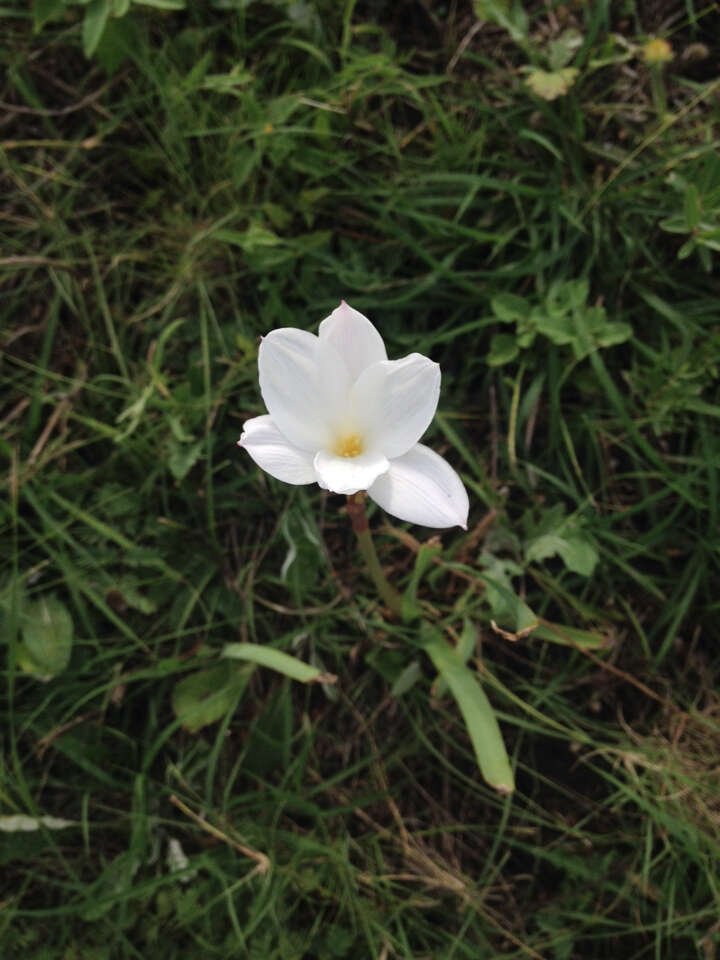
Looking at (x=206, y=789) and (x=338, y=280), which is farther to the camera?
(x=338, y=280)

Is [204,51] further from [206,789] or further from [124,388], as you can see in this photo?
[206,789]

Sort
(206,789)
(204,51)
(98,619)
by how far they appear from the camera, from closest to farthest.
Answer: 1. (206,789)
2. (98,619)
3. (204,51)

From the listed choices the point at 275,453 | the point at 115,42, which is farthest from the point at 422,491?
the point at 115,42

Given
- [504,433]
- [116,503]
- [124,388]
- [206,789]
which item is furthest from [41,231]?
[206,789]

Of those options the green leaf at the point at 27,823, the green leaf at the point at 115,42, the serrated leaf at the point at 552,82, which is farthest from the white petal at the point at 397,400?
the green leaf at the point at 115,42

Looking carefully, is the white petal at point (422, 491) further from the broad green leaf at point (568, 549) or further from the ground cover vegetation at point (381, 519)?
the broad green leaf at point (568, 549)

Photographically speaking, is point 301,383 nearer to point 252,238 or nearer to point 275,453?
point 275,453

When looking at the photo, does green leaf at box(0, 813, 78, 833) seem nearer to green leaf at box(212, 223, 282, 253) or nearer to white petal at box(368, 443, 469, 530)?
white petal at box(368, 443, 469, 530)
